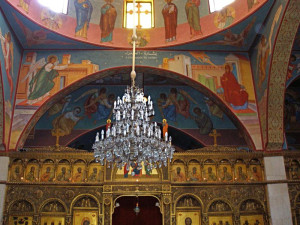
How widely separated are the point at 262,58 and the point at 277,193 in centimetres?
426

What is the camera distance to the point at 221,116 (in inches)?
523

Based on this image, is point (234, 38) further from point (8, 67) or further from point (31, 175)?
point (31, 175)

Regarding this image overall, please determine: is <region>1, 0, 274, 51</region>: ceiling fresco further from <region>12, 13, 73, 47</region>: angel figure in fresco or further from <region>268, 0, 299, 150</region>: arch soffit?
<region>268, 0, 299, 150</region>: arch soffit

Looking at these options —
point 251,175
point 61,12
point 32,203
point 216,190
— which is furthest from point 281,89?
point 32,203

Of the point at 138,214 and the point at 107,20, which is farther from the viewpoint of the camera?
the point at 138,214

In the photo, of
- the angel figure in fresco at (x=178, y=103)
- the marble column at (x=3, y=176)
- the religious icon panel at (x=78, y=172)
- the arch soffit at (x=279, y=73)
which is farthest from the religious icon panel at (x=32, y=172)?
the arch soffit at (x=279, y=73)

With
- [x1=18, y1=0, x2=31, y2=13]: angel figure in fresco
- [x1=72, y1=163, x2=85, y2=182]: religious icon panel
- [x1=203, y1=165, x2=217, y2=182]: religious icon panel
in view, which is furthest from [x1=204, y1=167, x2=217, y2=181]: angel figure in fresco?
[x1=18, y1=0, x2=31, y2=13]: angel figure in fresco

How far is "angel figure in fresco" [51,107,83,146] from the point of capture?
13144mm

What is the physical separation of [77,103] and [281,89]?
7602 millimetres

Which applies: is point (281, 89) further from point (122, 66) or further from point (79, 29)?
point (79, 29)

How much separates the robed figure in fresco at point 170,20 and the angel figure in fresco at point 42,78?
365cm

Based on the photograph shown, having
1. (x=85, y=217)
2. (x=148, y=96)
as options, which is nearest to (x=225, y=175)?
(x=148, y=96)

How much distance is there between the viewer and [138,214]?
38.2 feet

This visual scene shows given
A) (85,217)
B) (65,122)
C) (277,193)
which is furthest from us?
(65,122)
